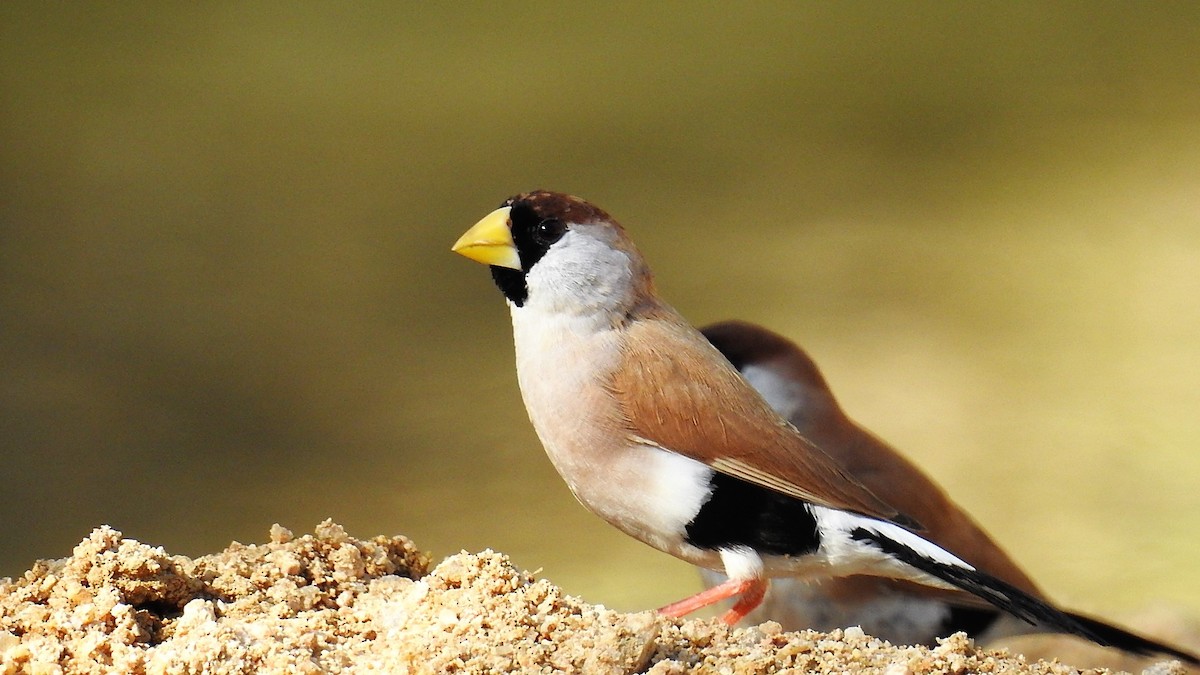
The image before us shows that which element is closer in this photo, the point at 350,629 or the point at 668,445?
the point at 350,629

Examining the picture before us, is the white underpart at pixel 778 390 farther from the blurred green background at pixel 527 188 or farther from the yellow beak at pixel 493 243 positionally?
the yellow beak at pixel 493 243

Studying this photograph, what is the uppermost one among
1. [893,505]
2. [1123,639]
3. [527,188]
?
[527,188]

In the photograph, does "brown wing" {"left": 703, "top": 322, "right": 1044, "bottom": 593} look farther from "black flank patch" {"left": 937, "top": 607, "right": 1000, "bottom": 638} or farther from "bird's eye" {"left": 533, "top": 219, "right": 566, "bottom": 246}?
"bird's eye" {"left": 533, "top": 219, "right": 566, "bottom": 246}

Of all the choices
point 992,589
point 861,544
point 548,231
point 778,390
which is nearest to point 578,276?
point 548,231

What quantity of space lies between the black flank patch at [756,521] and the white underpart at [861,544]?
0.06ft

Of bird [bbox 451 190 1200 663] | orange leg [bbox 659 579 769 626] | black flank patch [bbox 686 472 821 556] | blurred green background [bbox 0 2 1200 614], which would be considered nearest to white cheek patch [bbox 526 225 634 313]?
bird [bbox 451 190 1200 663]

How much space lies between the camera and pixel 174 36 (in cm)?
295

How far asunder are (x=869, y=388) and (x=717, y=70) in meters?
0.95

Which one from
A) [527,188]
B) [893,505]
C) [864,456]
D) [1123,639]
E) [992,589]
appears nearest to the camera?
[992,589]

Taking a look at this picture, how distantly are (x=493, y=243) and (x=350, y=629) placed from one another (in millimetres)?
595

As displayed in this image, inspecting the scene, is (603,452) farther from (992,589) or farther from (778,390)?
(778,390)

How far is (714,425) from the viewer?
1779 millimetres

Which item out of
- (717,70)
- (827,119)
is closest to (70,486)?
(717,70)

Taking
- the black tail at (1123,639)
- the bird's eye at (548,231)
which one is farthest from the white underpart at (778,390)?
the bird's eye at (548,231)
